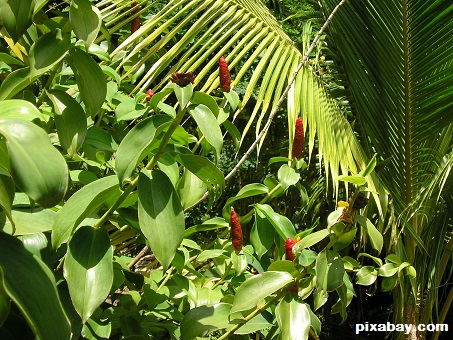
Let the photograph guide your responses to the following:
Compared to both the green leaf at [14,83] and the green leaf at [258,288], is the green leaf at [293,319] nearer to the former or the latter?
the green leaf at [258,288]

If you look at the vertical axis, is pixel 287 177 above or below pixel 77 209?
below

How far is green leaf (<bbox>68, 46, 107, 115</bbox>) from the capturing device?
0.89 meters

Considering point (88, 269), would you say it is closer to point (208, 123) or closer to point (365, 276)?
point (208, 123)

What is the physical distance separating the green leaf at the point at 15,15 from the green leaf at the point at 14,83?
5.7 inches

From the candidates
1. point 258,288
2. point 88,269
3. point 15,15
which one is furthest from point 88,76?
point 258,288

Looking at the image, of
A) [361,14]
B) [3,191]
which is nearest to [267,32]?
[361,14]

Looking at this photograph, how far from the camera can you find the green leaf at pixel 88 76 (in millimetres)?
893

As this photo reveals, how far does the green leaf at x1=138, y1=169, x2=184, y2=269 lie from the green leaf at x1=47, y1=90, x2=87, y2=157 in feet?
0.36

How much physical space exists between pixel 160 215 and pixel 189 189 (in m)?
0.31

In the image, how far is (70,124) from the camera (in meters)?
0.88

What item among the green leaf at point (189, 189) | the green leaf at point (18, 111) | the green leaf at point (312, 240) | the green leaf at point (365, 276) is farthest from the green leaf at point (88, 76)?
the green leaf at point (365, 276)

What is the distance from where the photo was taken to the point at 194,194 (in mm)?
1098

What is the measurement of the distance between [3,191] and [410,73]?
2.62m

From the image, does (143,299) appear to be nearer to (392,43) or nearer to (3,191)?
(3,191)
